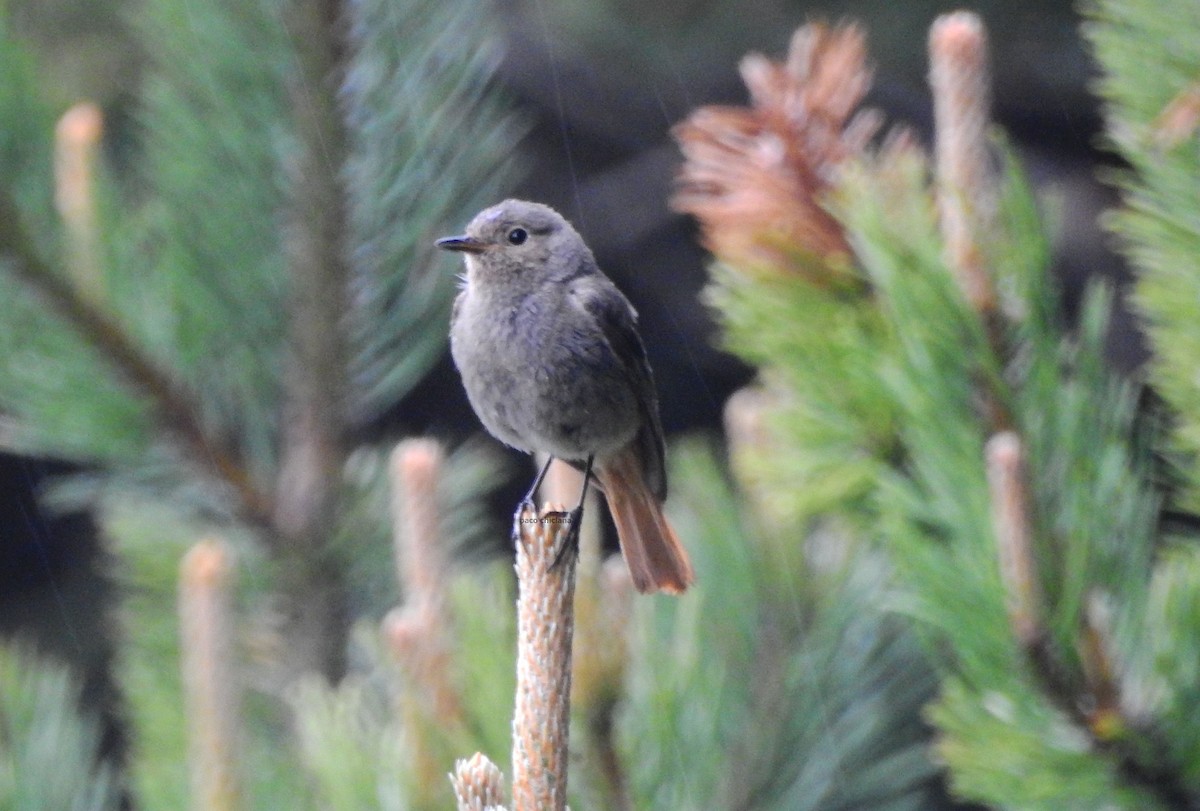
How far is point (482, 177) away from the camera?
6.06 feet

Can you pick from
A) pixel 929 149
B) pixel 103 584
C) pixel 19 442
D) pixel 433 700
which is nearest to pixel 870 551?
pixel 433 700

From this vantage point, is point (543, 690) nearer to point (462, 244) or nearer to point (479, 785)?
point (479, 785)

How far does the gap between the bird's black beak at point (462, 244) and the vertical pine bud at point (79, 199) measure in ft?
1.30

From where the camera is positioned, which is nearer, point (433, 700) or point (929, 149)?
point (433, 700)

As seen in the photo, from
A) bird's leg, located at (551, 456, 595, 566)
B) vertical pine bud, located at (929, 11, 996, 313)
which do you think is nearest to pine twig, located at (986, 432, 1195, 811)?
vertical pine bud, located at (929, 11, 996, 313)

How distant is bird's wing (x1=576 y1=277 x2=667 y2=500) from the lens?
91.0 inches

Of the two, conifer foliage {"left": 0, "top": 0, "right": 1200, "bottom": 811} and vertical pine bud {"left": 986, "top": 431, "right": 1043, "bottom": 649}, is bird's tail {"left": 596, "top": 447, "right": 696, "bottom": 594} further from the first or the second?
vertical pine bud {"left": 986, "top": 431, "right": 1043, "bottom": 649}

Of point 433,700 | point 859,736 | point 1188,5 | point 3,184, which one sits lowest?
point 859,736

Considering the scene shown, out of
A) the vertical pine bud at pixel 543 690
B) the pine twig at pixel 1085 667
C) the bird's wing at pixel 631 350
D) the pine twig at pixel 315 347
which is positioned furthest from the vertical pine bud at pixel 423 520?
the bird's wing at pixel 631 350

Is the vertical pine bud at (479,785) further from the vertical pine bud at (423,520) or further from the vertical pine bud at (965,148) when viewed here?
the vertical pine bud at (965,148)

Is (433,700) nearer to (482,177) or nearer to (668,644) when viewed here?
(668,644)

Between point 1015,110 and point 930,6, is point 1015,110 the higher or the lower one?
the lower one

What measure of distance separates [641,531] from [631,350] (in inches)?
12.9

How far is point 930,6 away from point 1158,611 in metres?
2.02
